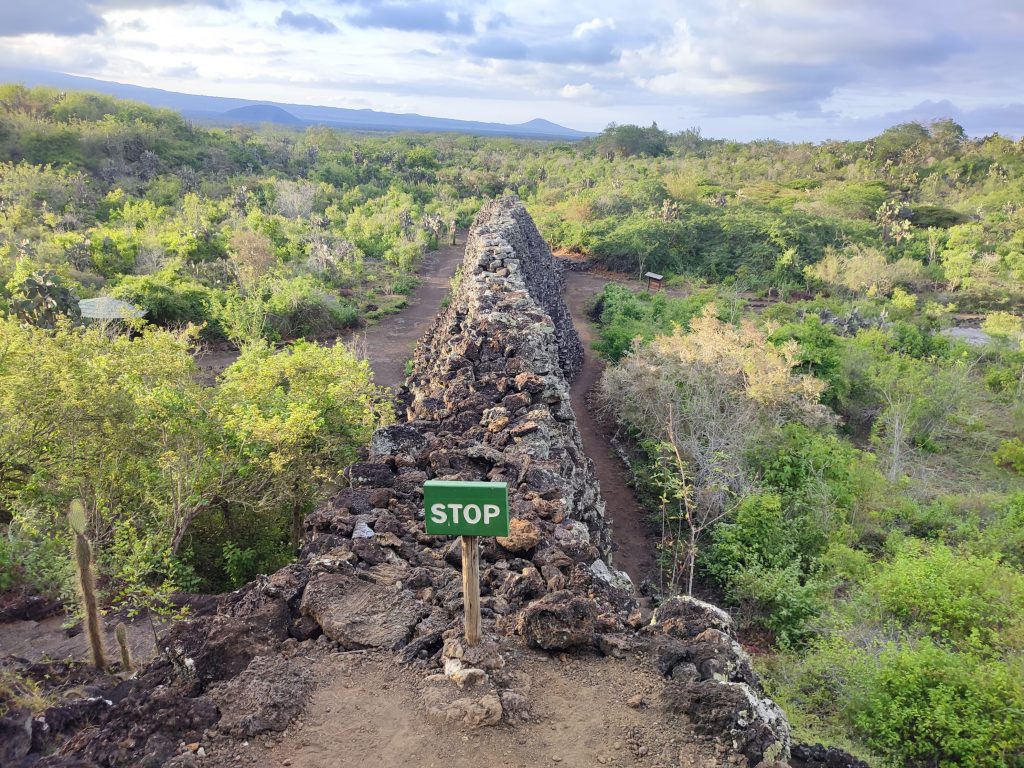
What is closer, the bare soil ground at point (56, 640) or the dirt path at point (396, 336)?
the bare soil ground at point (56, 640)

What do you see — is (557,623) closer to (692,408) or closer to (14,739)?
(14,739)

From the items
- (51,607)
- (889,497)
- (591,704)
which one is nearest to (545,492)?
(591,704)

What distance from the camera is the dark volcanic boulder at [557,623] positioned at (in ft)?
16.9

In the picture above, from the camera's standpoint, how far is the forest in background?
8.45m

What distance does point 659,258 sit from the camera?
4038cm

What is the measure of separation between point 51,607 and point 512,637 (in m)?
7.58

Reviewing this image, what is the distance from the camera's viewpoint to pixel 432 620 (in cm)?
541

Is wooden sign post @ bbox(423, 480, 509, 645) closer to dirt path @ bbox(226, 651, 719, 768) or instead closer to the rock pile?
the rock pile

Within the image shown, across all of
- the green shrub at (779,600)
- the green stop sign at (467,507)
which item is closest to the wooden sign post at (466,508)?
the green stop sign at (467,507)

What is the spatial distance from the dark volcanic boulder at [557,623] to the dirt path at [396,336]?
13060mm

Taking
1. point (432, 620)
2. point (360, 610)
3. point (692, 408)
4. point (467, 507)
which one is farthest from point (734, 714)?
point (692, 408)

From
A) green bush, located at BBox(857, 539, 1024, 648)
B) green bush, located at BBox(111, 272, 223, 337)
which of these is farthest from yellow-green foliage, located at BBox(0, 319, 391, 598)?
green bush, located at BBox(111, 272, 223, 337)

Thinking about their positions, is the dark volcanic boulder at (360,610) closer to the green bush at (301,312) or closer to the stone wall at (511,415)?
the stone wall at (511,415)

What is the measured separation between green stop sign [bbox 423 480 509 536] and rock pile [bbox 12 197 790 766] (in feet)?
3.73
